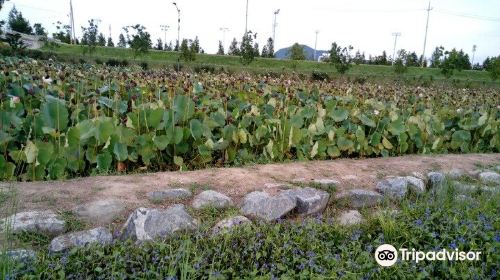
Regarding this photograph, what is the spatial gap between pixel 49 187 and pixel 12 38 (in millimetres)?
13362

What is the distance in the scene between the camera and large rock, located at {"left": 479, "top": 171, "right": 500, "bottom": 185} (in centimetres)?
378

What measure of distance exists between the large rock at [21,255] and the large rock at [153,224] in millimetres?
465

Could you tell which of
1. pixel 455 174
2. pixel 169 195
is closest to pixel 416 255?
pixel 169 195

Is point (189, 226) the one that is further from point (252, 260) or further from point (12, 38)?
point (12, 38)

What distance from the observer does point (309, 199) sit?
2.91 metres

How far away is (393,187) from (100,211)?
2.13 m

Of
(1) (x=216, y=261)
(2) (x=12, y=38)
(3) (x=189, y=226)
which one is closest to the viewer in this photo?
(1) (x=216, y=261)

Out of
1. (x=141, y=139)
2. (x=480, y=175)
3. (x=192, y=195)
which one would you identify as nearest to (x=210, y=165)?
(x=141, y=139)

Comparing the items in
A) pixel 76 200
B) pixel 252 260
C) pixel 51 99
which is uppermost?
pixel 51 99

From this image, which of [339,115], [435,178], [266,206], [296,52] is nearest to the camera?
[266,206]

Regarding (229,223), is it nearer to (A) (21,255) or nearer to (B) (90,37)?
(A) (21,255)

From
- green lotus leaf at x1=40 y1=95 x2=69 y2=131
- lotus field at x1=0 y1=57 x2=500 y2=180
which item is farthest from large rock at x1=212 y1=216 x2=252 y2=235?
green lotus leaf at x1=40 y1=95 x2=69 y2=131

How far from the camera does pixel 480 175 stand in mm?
3932

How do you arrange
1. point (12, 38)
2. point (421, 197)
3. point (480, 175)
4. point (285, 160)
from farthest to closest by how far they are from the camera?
point (12, 38), point (285, 160), point (480, 175), point (421, 197)
